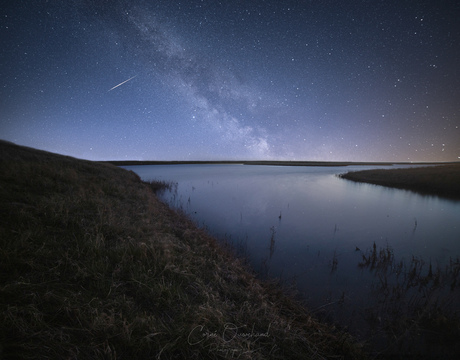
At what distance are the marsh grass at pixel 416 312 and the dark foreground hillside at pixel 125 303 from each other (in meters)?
1.41

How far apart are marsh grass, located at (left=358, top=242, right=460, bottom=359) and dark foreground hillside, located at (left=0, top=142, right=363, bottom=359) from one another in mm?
1409

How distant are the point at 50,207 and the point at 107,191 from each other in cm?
445

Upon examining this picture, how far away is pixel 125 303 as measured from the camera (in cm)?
260

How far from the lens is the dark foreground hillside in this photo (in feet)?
6.64

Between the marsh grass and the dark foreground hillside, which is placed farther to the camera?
the marsh grass

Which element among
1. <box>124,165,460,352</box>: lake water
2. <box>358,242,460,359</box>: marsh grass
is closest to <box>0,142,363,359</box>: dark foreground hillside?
<box>358,242,460,359</box>: marsh grass

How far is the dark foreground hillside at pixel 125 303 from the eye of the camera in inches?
79.7

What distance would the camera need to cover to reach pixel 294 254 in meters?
7.33

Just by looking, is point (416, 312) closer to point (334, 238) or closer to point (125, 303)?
point (334, 238)

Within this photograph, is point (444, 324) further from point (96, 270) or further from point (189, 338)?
point (96, 270)

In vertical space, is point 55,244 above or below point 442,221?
above

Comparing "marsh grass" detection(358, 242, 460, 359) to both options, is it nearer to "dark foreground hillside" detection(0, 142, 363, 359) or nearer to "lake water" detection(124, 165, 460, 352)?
"lake water" detection(124, 165, 460, 352)

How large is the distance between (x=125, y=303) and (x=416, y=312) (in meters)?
6.24

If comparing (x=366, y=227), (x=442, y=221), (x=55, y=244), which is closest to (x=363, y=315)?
(x=55, y=244)
